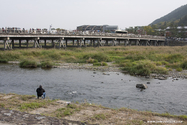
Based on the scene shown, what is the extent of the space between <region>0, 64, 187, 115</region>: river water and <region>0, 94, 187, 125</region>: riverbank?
2506 mm

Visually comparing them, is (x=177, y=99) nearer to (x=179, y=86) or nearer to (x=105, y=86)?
(x=179, y=86)

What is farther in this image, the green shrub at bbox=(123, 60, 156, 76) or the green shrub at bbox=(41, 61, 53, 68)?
the green shrub at bbox=(41, 61, 53, 68)

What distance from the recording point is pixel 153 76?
2495cm

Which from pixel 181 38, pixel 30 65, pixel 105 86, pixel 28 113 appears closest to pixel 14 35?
pixel 30 65

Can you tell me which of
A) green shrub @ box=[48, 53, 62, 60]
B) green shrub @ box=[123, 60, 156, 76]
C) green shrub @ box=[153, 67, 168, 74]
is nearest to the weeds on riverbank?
green shrub @ box=[123, 60, 156, 76]

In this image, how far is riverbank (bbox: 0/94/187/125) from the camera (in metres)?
9.68

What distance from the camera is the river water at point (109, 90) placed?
14509mm

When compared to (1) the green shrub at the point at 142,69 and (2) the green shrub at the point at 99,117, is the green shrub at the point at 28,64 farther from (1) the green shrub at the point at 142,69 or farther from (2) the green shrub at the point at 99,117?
(2) the green shrub at the point at 99,117

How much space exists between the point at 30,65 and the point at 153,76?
18779 mm

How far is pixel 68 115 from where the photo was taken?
10672 millimetres

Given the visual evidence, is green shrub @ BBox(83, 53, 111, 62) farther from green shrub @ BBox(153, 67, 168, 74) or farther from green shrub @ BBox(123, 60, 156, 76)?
green shrub @ BBox(153, 67, 168, 74)

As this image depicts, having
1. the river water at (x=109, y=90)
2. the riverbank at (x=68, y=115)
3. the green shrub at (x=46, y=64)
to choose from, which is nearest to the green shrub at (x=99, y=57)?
the green shrub at (x=46, y=64)

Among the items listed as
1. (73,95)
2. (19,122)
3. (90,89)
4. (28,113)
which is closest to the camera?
(19,122)

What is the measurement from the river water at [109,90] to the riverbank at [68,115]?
2506 millimetres
